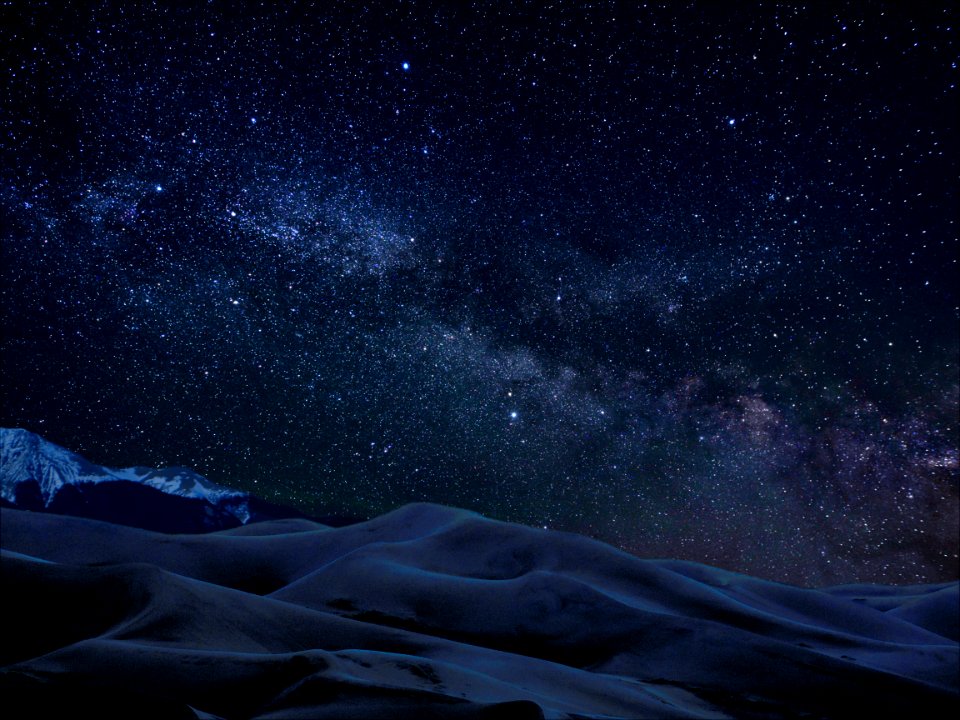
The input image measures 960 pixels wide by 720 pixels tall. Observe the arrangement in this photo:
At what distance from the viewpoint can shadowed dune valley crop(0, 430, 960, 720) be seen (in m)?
2.96

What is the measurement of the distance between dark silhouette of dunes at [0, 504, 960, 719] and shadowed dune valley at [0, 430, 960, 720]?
2 centimetres

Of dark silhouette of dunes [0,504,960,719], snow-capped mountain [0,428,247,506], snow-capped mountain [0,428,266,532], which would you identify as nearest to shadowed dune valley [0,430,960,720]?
dark silhouette of dunes [0,504,960,719]

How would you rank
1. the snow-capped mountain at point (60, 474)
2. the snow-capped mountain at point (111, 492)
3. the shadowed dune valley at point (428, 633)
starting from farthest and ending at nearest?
1. the snow-capped mountain at point (60, 474)
2. the snow-capped mountain at point (111, 492)
3. the shadowed dune valley at point (428, 633)

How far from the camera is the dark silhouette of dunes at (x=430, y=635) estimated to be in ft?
9.73

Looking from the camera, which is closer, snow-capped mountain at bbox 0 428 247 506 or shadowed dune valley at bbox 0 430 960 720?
shadowed dune valley at bbox 0 430 960 720

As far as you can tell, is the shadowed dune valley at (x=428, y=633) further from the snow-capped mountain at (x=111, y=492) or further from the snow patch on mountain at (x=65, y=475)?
the snow patch on mountain at (x=65, y=475)

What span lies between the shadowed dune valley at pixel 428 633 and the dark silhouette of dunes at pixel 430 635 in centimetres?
2

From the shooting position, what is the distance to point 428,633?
679 centimetres

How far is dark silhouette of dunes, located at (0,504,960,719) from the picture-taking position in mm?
2965

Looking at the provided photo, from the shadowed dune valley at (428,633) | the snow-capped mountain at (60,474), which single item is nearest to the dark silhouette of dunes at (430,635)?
the shadowed dune valley at (428,633)

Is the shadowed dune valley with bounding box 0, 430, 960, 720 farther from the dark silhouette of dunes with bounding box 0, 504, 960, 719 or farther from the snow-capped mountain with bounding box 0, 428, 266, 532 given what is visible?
the snow-capped mountain with bounding box 0, 428, 266, 532

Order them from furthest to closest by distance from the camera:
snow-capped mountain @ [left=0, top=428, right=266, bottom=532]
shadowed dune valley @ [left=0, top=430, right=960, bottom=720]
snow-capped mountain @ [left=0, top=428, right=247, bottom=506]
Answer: snow-capped mountain @ [left=0, top=428, right=247, bottom=506], snow-capped mountain @ [left=0, top=428, right=266, bottom=532], shadowed dune valley @ [left=0, top=430, right=960, bottom=720]

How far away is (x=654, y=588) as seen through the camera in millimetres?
→ 8984

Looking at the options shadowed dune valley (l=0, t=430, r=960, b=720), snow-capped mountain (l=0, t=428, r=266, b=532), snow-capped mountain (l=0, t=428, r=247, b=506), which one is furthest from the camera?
snow-capped mountain (l=0, t=428, r=247, b=506)
